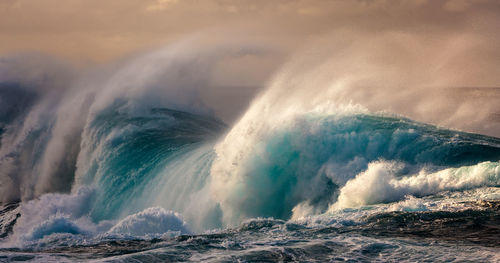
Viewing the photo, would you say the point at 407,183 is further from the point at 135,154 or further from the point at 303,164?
the point at 135,154

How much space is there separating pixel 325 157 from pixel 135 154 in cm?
906

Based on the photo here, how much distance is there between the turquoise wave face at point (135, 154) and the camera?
55.7 ft

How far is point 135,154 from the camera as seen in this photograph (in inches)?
766

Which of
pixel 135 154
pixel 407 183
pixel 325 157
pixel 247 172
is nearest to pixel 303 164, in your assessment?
pixel 325 157

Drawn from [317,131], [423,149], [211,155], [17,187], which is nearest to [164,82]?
[17,187]

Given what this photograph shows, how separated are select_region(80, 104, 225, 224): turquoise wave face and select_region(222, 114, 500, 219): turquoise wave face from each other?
8.88 feet

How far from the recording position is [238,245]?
8.92 metres

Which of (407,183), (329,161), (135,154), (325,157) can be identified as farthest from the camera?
(135,154)

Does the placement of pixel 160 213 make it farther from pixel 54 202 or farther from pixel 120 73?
pixel 120 73

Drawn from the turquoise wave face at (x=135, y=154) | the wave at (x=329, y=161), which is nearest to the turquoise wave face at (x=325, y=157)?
the wave at (x=329, y=161)

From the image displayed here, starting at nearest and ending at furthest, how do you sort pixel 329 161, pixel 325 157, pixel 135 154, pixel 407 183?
pixel 407 183
pixel 329 161
pixel 325 157
pixel 135 154

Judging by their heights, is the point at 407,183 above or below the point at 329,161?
below

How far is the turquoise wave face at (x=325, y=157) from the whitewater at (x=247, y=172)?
0.04 metres

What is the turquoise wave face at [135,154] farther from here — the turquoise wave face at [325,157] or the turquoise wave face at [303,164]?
the turquoise wave face at [325,157]
